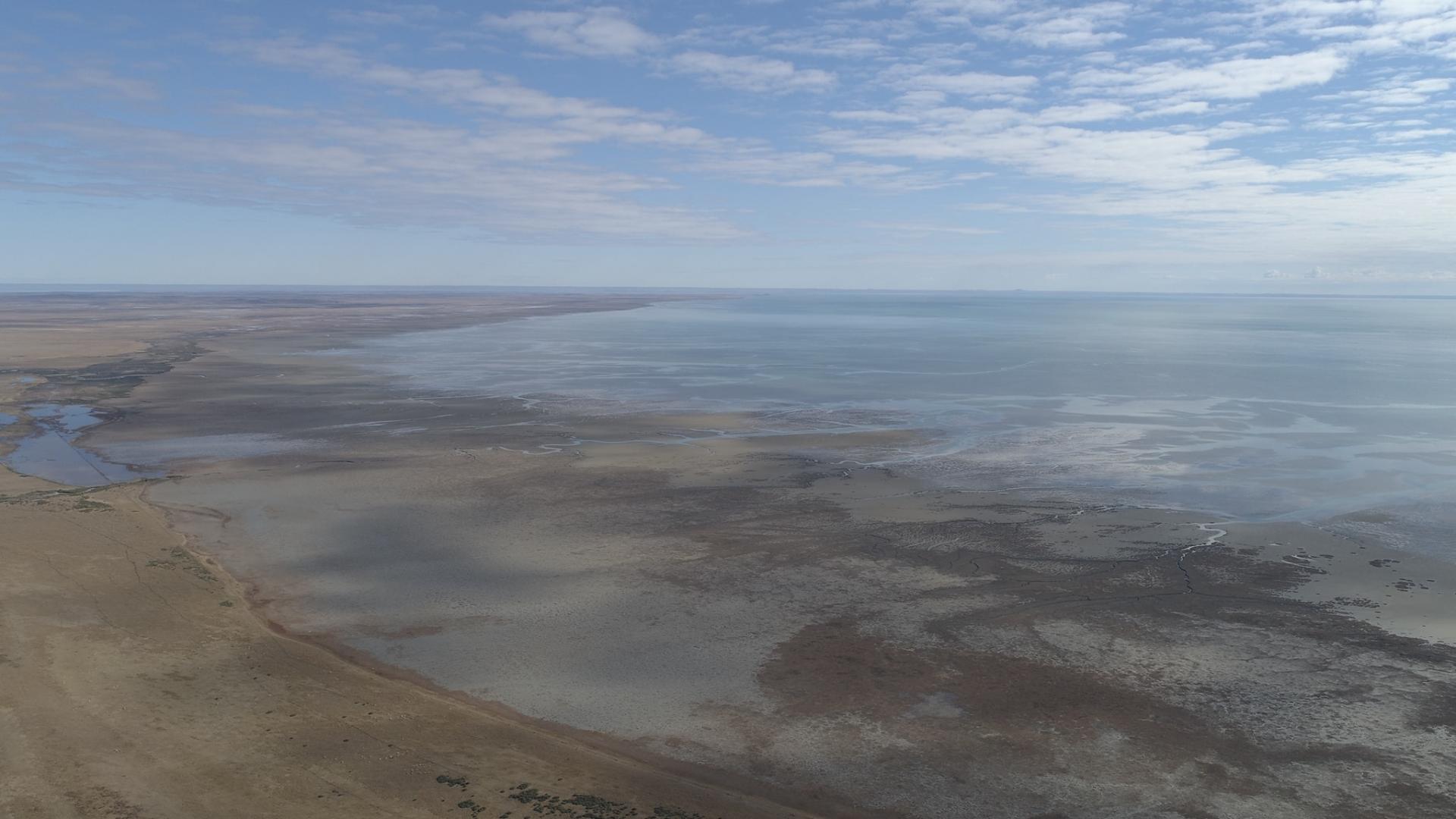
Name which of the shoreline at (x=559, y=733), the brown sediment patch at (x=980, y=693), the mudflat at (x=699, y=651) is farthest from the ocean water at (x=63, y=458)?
the brown sediment patch at (x=980, y=693)

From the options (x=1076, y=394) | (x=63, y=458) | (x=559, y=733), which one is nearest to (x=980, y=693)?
(x=559, y=733)

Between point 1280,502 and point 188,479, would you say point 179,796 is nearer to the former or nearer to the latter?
point 188,479

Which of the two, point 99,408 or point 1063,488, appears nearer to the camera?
point 1063,488

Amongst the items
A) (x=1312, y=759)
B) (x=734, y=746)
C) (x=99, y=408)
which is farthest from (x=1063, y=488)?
(x=99, y=408)

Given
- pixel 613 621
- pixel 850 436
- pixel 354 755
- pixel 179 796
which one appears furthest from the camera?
pixel 850 436

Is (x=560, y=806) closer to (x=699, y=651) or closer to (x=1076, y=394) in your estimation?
(x=699, y=651)

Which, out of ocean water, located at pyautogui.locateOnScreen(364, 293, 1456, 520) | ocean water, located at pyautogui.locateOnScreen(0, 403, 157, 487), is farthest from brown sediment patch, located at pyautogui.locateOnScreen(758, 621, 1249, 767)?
ocean water, located at pyautogui.locateOnScreen(0, 403, 157, 487)
